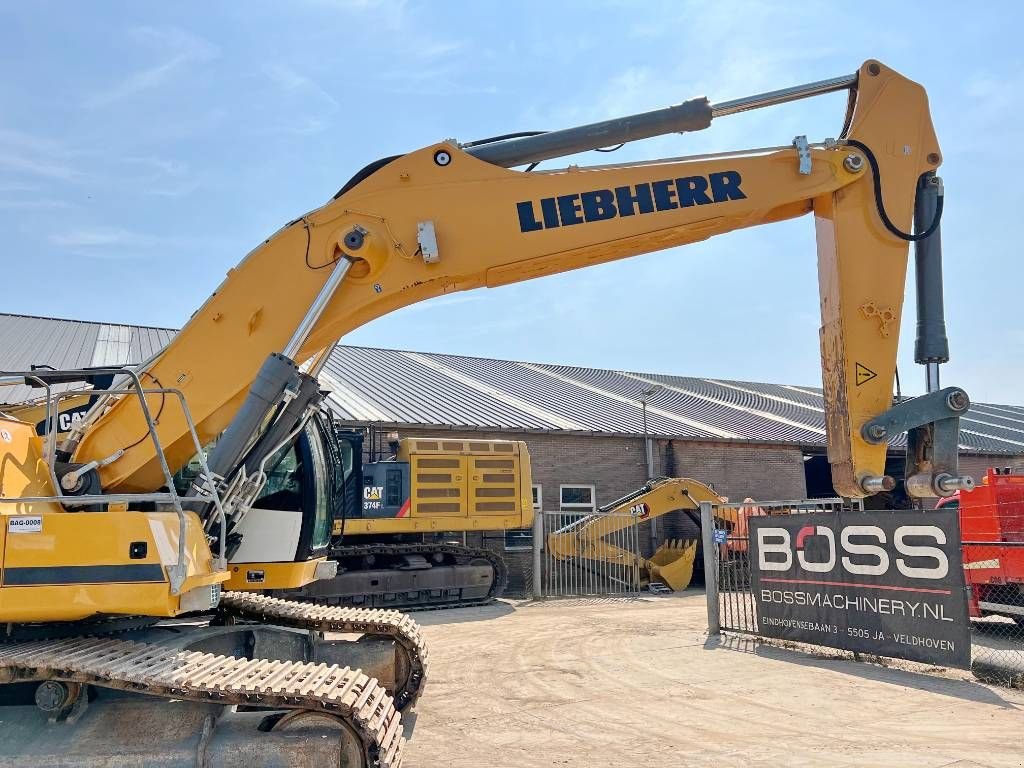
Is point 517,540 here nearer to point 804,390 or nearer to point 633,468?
point 633,468

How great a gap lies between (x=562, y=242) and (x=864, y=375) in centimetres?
241

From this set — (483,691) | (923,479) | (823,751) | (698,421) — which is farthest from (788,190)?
(698,421)

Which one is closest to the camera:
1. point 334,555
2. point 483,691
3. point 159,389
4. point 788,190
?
point 159,389

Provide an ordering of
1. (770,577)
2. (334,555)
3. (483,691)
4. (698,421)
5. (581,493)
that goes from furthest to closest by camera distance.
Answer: (698,421) → (581,493) → (334,555) → (770,577) → (483,691)

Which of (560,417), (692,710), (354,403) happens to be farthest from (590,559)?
(692,710)

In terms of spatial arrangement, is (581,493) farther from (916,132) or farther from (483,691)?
(916,132)

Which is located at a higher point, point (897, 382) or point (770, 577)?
point (897, 382)

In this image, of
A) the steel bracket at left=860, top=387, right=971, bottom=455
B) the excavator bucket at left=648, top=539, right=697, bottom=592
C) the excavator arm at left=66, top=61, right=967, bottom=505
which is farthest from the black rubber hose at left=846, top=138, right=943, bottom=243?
the excavator bucket at left=648, top=539, right=697, bottom=592

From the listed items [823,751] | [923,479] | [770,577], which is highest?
[923,479]

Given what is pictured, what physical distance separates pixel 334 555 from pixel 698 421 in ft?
50.5

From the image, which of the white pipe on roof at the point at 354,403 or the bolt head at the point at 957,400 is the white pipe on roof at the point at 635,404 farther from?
the bolt head at the point at 957,400

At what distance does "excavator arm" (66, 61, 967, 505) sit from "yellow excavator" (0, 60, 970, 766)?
17 millimetres

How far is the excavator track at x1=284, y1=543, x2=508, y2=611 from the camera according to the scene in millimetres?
14875

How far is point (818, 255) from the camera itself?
6758mm
